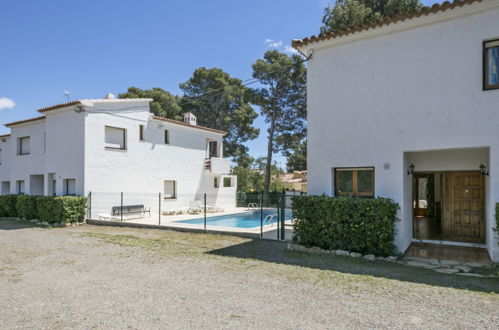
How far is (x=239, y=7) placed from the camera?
1550 cm

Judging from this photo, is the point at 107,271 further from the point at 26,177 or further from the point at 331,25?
the point at 331,25

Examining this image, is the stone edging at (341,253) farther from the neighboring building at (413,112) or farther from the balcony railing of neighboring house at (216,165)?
the balcony railing of neighboring house at (216,165)

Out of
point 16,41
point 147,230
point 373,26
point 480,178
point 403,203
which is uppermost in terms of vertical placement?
point 16,41

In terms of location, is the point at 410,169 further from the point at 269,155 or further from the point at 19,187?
the point at 19,187

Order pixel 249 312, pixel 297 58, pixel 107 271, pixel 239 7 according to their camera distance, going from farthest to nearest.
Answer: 1. pixel 297 58
2. pixel 239 7
3. pixel 107 271
4. pixel 249 312

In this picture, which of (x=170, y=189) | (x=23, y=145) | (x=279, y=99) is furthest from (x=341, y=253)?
(x=279, y=99)

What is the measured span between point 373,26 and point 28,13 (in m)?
14.8

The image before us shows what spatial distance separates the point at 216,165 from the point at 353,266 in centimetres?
1760

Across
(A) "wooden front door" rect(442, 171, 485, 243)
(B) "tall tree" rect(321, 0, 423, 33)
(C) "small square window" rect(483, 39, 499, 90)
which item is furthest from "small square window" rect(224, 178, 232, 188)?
(C) "small square window" rect(483, 39, 499, 90)

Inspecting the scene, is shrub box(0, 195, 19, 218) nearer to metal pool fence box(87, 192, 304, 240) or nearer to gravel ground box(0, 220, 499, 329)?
metal pool fence box(87, 192, 304, 240)

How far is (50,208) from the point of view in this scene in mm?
14891

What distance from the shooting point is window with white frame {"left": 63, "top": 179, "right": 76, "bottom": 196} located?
650 inches

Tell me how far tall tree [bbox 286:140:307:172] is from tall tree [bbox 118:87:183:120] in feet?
44.3

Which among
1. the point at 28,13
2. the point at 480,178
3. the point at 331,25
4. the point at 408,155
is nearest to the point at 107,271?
the point at 408,155
